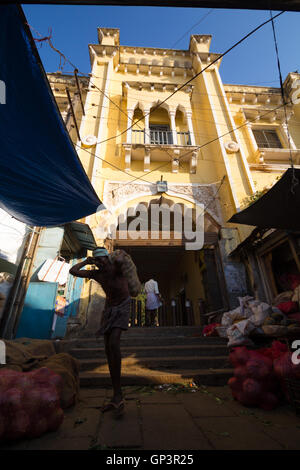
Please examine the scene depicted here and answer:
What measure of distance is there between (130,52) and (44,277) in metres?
13.7

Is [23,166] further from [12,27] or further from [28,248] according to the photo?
[28,248]

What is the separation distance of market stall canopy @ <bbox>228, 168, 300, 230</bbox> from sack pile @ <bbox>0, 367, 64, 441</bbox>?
4.19 metres

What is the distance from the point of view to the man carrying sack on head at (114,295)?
2.02 meters

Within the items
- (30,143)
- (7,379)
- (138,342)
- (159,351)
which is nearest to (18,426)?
(7,379)

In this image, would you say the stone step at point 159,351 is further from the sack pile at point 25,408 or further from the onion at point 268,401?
the sack pile at point 25,408

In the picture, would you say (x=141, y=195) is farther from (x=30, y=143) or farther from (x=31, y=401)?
(x=31, y=401)

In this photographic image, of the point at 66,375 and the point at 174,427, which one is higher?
the point at 66,375

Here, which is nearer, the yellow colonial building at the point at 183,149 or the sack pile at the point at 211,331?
the sack pile at the point at 211,331

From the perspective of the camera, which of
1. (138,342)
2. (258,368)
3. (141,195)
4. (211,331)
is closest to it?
(258,368)

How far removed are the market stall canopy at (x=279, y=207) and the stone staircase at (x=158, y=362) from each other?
9.11 ft

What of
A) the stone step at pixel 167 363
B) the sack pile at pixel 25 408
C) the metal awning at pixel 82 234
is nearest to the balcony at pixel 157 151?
the metal awning at pixel 82 234

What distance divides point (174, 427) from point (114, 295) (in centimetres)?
121

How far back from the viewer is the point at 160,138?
9.98 metres

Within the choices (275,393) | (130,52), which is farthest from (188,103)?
(275,393)
